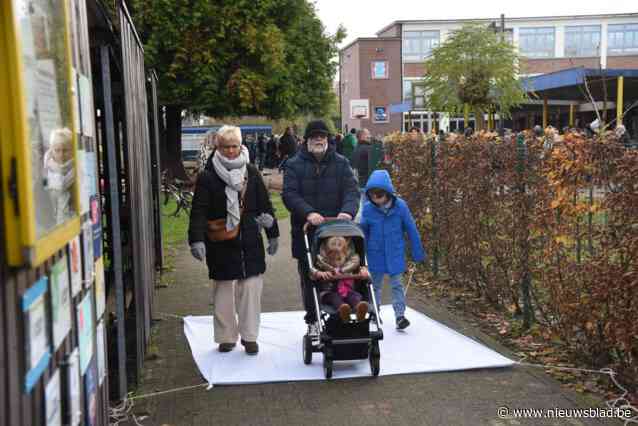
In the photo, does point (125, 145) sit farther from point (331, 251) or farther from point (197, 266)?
point (197, 266)

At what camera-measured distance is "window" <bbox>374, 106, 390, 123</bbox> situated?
6744cm

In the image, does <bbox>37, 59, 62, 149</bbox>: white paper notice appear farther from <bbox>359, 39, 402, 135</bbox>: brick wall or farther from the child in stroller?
<bbox>359, 39, 402, 135</bbox>: brick wall

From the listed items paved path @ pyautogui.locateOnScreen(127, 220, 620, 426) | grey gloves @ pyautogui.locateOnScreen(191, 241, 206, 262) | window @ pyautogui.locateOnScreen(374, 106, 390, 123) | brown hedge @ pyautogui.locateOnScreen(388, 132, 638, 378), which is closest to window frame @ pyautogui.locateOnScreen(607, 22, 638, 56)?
window @ pyautogui.locateOnScreen(374, 106, 390, 123)

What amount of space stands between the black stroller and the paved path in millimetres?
206

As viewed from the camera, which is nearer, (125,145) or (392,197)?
(125,145)

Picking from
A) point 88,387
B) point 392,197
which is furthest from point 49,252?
point 392,197

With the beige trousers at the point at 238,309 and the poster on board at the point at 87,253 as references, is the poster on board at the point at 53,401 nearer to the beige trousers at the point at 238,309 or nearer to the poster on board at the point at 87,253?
the poster on board at the point at 87,253

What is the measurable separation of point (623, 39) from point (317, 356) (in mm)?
68306

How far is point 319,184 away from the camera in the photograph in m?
7.03

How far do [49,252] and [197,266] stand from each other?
31.4 ft

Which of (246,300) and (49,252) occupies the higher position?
(49,252)

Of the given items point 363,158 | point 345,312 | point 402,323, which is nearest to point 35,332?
point 345,312

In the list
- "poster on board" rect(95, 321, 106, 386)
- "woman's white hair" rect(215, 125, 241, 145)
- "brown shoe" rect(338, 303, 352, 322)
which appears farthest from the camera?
"woman's white hair" rect(215, 125, 241, 145)

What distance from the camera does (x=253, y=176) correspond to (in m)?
6.78
